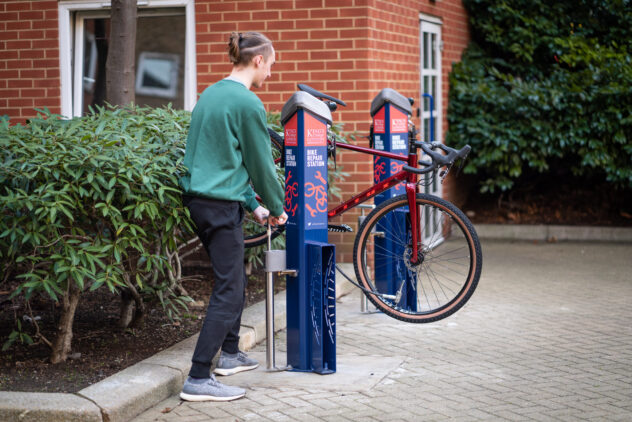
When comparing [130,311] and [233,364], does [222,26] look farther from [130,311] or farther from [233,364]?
[233,364]

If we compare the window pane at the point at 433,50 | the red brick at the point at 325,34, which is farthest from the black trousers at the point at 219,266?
the window pane at the point at 433,50

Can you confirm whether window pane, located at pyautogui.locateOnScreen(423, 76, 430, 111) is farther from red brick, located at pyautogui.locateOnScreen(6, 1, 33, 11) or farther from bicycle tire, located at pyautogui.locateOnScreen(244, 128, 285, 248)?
red brick, located at pyautogui.locateOnScreen(6, 1, 33, 11)

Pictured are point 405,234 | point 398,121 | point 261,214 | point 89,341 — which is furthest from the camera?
point 398,121

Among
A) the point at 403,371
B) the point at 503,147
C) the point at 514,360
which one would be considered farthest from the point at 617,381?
the point at 503,147

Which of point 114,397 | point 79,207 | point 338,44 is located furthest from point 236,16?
point 114,397

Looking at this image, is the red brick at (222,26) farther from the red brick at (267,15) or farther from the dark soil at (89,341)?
the dark soil at (89,341)

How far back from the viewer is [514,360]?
5.22 metres

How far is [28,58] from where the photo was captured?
8820mm

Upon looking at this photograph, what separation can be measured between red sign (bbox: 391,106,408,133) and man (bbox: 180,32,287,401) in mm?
1964

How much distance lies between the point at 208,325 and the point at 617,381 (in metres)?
2.23

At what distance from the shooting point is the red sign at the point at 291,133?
4887 mm

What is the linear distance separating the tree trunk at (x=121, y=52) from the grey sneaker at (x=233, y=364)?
7.36 feet

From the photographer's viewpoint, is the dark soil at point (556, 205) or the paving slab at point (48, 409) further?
the dark soil at point (556, 205)

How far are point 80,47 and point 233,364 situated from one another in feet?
16.5
